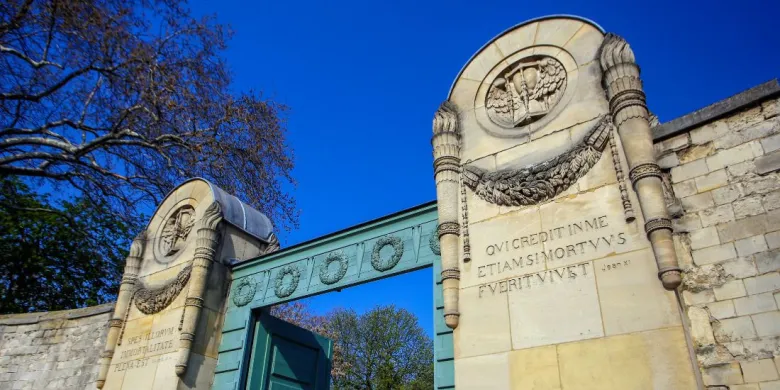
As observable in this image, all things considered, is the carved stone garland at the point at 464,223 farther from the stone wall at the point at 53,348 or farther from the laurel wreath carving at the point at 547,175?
the stone wall at the point at 53,348

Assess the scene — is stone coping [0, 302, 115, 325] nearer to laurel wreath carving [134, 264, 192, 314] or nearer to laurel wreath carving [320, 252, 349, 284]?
laurel wreath carving [134, 264, 192, 314]

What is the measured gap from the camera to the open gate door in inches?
327

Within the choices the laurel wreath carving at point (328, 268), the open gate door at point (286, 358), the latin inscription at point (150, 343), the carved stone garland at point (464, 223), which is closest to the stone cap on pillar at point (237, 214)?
the open gate door at point (286, 358)

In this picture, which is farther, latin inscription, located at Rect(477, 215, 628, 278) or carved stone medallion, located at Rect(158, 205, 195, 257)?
carved stone medallion, located at Rect(158, 205, 195, 257)

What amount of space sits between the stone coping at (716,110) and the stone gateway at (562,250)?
0.01 m

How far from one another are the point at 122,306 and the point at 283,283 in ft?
11.8

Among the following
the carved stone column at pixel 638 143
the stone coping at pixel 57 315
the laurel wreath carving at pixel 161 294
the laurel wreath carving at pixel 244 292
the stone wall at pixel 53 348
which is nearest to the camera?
the carved stone column at pixel 638 143

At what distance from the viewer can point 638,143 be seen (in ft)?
17.2

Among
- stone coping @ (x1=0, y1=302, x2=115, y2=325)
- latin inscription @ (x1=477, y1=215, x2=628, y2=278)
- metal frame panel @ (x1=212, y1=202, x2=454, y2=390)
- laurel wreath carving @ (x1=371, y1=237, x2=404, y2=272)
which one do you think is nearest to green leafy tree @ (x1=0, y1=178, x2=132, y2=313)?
stone coping @ (x1=0, y1=302, x2=115, y2=325)

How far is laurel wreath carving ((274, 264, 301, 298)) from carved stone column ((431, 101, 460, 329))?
3.05 m

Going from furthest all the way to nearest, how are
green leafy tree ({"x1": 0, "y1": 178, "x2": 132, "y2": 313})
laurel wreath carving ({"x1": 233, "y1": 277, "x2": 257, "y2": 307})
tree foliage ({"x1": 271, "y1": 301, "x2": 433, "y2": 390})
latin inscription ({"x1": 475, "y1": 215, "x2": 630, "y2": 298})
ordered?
1. tree foliage ({"x1": 271, "y1": 301, "x2": 433, "y2": 390})
2. green leafy tree ({"x1": 0, "y1": 178, "x2": 132, "y2": 313})
3. laurel wreath carving ({"x1": 233, "y1": 277, "x2": 257, "y2": 307})
4. latin inscription ({"x1": 475, "y1": 215, "x2": 630, "y2": 298})

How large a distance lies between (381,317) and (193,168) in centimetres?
1751

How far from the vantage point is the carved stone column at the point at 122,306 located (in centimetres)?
942

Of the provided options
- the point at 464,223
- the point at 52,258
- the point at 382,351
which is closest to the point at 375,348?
the point at 382,351
